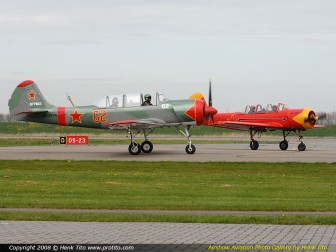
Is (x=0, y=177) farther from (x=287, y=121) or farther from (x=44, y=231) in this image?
(x=287, y=121)

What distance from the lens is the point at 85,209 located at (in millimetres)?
17344

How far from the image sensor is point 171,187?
22656 millimetres

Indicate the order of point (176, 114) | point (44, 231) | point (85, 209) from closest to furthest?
point (44, 231)
point (85, 209)
point (176, 114)

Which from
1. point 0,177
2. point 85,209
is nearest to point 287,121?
point 0,177

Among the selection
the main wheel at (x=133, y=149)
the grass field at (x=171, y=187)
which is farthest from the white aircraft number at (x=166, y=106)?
the grass field at (x=171, y=187)

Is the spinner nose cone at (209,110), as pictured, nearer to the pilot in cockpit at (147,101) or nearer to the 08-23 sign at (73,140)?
the pilot in cockpit at (147,101)

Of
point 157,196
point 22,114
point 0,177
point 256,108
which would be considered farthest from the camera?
point 256,108

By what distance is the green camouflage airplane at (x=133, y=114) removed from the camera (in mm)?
41031

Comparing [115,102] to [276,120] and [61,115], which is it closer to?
[61,115]

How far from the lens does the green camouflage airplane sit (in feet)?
135

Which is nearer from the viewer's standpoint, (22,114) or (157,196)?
(157,196)

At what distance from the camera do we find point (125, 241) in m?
12.0

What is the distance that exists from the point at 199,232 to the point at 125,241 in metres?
1.72

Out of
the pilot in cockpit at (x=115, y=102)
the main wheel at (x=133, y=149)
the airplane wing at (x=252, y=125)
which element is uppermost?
the pilot in cockpit at (x=115, y=102)
